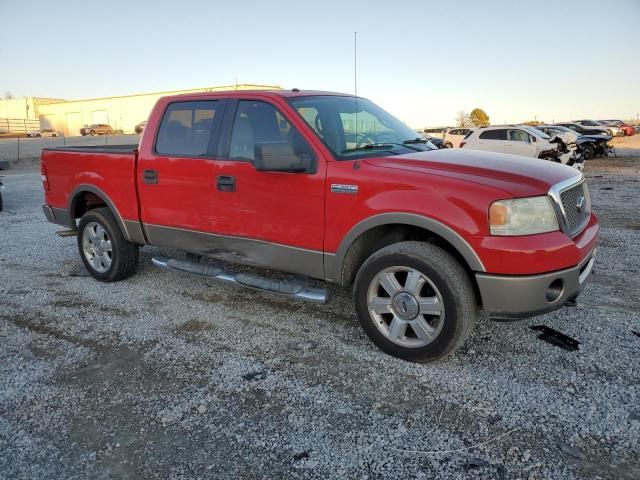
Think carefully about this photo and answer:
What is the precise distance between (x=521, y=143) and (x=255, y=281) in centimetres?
1611

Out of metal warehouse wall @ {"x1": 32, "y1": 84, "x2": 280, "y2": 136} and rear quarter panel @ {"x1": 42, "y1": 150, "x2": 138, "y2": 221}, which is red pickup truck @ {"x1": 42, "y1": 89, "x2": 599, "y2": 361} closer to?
rear quarter panel @ {"x1": 42, "y1": 150, "x2": 138, "y2": 221}

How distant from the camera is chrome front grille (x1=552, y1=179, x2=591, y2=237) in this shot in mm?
3309

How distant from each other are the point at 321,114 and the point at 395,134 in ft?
2.36

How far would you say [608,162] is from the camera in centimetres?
2034

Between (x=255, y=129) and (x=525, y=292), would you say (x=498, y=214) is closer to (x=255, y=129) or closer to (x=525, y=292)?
(x=525, y=292)

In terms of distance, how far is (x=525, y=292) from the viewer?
3113 millimetres

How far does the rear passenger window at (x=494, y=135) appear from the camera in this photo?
18391mm

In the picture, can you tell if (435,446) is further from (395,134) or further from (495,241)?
(395,134)

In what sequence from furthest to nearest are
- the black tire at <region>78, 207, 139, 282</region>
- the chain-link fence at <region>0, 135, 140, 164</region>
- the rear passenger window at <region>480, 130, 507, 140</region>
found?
the chain-link fence at <region>0, 135, 140, 164</region>, the rear passenger window at <region>480, 130, 507, 140</region>, the black tire at <region>78, 207, 139, 282</region>

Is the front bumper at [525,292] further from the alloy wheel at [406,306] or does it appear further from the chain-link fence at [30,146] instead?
the chain-link fence at [30,146]

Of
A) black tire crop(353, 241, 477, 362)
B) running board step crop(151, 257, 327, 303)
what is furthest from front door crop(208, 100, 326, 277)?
black tire crop(353, 241, 477, 362)

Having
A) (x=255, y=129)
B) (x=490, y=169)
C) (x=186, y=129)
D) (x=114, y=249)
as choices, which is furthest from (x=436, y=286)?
(x=114, y=249)

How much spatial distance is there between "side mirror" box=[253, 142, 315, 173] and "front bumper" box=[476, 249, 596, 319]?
1.50 meters

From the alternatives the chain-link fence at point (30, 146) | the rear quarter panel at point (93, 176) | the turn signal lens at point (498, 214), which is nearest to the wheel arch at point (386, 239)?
the turn signal lens at point (498, 214)
